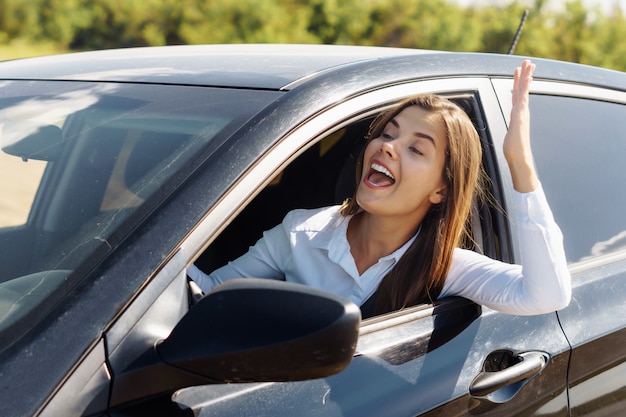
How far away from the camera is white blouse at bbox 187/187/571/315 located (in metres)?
1.94

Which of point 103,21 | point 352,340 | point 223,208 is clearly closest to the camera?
point 352,340

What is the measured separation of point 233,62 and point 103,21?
20656 millimetres

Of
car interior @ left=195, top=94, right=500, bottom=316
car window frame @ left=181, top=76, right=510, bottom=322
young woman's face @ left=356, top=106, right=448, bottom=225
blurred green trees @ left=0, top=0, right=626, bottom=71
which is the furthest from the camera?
blurred green trees @ left=0, top=0, right=626, bottom=71

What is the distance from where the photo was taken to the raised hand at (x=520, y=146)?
1.95 metres

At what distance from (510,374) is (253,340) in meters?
0.78

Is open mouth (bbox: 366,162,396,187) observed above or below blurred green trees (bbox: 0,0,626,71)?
below

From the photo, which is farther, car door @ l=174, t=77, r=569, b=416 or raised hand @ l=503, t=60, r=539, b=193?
raised hand @ l=503, t=60, r=539, b=193

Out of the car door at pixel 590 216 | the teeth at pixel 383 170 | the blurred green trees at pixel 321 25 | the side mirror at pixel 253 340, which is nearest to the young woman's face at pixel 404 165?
the teeth at pixel 383 170

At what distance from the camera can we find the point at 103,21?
71.1ft

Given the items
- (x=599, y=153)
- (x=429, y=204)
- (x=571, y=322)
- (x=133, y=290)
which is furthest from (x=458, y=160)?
(x=133, y=290)

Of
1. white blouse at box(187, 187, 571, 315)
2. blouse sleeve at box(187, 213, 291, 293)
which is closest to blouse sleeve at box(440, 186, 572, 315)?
white blouse at box(187, 187, 571, 315)

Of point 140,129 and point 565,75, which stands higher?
point 565,75

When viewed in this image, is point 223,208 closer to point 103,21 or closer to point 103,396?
point 103,396

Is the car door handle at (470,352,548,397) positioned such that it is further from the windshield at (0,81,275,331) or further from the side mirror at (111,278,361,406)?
the windshield at (0,81,275,331)
